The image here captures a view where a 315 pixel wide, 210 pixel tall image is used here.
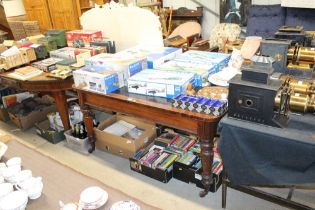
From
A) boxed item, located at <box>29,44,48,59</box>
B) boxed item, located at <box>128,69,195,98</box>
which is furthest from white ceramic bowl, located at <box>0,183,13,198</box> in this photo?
boxed item, located at <box>29,44,48,59</box>

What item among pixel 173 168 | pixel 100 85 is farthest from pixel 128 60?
pixel 173 168

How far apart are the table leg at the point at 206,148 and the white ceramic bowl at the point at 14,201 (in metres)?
1.02

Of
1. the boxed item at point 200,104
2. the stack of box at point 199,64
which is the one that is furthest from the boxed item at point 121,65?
the boxed item at point 200,104

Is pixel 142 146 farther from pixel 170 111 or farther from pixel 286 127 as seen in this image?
pixel 286 127

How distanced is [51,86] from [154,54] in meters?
1.00

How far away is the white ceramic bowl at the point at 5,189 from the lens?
109 centimetres

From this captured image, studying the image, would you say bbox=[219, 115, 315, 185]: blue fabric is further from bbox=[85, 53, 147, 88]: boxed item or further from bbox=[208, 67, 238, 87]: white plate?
bbox=[85, 53, 147, 88]: boxed item

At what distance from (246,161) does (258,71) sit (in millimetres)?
492

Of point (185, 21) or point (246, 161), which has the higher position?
point (185, 21)

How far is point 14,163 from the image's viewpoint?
128 cm

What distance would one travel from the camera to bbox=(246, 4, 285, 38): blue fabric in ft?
11.6

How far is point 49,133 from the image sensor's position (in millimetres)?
2836

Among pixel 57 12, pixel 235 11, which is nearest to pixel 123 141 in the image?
pixel 235 11

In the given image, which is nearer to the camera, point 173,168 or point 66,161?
point 173,168
